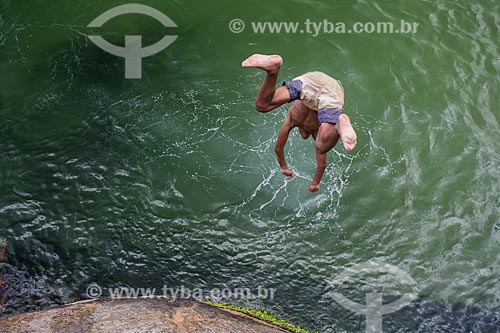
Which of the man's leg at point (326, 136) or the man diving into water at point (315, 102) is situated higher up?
the man diving into water at point (315, 102)

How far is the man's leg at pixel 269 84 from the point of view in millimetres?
6266

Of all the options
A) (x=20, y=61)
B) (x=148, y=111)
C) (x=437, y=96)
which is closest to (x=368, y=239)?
(x=437, y=96)

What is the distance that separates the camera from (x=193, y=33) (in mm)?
11117

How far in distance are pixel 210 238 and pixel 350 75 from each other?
3.35 metres

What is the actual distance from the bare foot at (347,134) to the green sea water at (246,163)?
2668 mm

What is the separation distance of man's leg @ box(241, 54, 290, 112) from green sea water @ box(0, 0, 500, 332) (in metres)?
2.56

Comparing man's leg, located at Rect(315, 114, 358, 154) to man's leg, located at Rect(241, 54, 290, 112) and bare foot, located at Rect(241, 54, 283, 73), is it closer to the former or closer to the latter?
man's leg, located at Rect(241, 54, 290, 112)

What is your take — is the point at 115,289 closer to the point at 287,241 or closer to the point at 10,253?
the point at 10,253

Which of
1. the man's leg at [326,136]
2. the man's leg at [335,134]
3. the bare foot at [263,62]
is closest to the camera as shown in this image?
the bare foot at [263,62]

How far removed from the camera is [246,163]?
966cm

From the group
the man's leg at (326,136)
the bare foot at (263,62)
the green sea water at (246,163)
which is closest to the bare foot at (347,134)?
the man's leg at (326,136)

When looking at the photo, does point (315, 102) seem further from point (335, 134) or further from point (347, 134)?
point (347, 134)

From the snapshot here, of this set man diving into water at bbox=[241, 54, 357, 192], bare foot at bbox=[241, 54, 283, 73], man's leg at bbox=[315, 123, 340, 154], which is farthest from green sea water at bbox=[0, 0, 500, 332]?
bare foot at bbox=[241, 54, 283, 73]

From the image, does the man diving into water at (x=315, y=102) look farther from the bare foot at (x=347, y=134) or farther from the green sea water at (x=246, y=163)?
the green sea water at (x=246, y=163)
